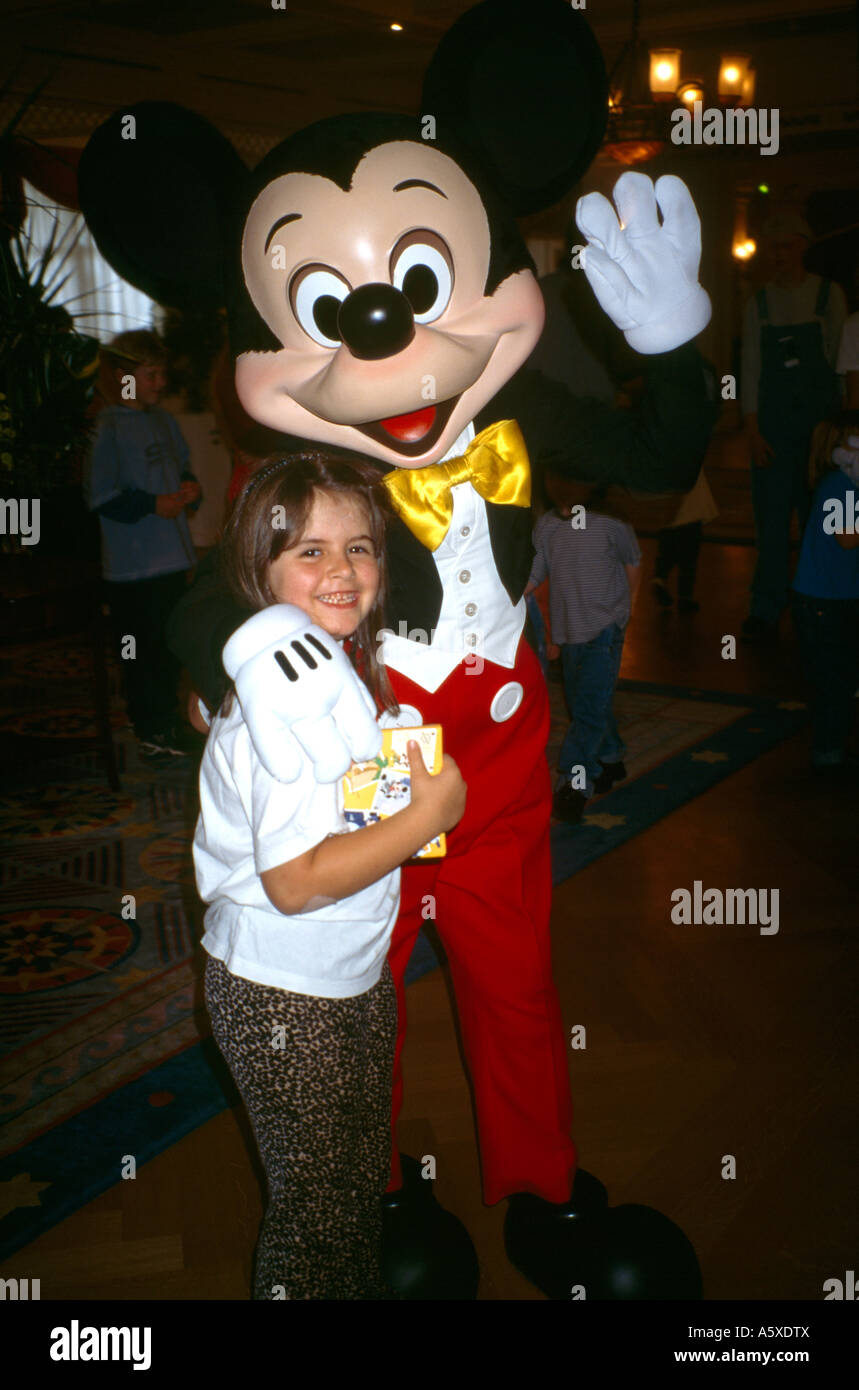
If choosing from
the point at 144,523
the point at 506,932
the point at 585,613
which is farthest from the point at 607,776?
the point at 506,932

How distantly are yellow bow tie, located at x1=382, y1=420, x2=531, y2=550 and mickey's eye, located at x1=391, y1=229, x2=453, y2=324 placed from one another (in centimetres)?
17

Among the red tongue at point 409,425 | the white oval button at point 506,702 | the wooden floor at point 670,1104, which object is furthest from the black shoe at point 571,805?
the red tongue at point 409,425

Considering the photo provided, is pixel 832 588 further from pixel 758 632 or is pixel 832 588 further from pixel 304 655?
pixel 304 655

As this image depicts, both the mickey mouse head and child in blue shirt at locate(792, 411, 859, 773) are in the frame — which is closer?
the mickey mouse head

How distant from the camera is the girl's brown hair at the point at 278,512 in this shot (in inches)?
50.7

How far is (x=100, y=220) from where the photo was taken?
5.21ft

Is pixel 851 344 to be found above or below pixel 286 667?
above

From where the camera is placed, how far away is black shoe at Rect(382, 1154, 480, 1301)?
1.63m

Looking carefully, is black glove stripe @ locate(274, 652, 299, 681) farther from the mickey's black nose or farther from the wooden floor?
the wooden floor

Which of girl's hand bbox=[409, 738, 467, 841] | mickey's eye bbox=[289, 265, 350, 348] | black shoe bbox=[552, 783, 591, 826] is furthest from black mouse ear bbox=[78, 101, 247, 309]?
black shoe bbox=[552, 783, 591, 826]

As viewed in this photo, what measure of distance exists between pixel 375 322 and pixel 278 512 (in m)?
0.25

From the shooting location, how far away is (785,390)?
4.94m

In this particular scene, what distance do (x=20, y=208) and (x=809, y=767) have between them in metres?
3.30
